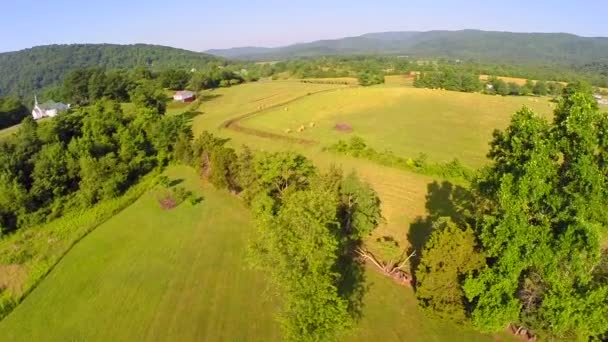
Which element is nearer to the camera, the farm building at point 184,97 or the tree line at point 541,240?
the tree line at point 541,240

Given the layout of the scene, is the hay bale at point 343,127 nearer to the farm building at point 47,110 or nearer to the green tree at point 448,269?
the green tree at point 448,269

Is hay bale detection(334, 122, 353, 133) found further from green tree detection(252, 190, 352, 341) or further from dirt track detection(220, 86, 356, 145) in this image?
green tree detection(252, 190, 352, 341)

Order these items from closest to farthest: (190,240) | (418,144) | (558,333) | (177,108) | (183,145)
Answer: (558,333) → (190,240) → (183,145) → (418,144) → (177,108)

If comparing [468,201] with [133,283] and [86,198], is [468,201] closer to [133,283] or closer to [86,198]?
[133,283]

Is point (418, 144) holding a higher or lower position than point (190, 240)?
higher

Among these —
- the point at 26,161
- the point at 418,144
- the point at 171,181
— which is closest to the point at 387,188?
the point at 418,144

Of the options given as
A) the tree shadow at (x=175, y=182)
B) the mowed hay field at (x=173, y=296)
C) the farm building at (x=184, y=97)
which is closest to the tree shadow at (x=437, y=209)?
the mowed hay field at (x=173, y=296)
